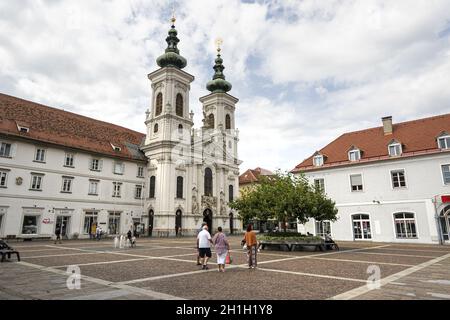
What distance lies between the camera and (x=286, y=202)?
20.0 metres

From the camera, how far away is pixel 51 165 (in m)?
31.8

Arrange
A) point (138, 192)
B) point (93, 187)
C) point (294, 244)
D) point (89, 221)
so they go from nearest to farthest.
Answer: point (294, 244) < point (89, 221) < point (93, 187) < point (138, 192)

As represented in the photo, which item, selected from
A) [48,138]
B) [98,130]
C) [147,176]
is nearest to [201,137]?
[147,176]

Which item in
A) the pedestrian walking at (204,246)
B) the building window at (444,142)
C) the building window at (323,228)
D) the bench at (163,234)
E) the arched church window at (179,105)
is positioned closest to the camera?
Result: the pedestrian walking at (204,246)

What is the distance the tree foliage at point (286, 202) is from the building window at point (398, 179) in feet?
32.3

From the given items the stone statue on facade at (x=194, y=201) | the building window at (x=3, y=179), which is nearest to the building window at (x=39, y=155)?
the building window at (x=3, y=179)

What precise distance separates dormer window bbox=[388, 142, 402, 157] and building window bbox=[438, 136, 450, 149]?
302cm

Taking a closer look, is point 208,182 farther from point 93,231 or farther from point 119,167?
point 93,231

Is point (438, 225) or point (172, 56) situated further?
point (172, 56)

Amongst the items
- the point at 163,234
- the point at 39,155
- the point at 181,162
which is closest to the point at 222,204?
the point at 181,162

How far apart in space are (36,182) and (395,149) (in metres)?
34.7

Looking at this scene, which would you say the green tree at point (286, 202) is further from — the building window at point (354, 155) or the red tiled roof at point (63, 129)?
the red tiled roof at point (63, 129)

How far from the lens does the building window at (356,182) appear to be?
30.1 meters

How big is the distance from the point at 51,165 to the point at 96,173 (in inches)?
200
